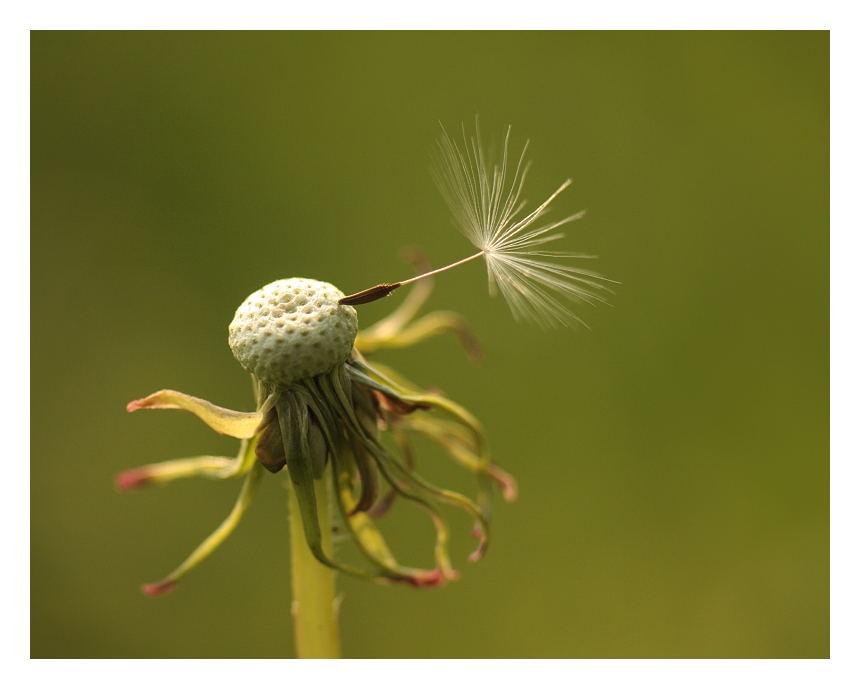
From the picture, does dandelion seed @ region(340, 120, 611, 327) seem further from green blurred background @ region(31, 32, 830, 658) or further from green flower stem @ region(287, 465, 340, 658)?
green blurred background @ region(31, 32, 830, 658)

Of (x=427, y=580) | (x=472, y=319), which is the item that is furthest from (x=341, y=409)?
(x=472, y=319)

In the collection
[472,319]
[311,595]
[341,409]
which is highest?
[472,319]

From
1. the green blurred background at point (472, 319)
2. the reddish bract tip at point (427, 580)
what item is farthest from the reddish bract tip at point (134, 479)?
the green blurred background at point (472, 319)

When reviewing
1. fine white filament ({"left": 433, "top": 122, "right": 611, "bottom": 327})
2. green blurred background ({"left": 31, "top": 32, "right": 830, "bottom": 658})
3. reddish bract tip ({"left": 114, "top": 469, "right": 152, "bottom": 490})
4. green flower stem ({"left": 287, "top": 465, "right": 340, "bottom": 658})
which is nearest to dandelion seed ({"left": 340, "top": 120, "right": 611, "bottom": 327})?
fine white filament ({"left": 433, "top": 122, "right": 611, "bottom": 327})

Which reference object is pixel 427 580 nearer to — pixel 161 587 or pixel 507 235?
pixel 161 587

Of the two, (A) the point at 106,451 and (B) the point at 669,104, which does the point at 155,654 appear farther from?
A: (B) the point at 669,104
